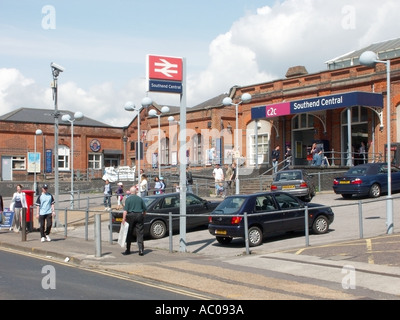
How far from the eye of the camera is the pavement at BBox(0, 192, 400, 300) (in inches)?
396

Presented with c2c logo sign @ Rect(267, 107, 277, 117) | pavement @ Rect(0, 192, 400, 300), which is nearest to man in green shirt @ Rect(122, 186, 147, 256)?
pavement @ Rect(0, 192, 400, 300)

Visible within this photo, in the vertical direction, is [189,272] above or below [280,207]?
below

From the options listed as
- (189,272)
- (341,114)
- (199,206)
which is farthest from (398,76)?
(189,272)

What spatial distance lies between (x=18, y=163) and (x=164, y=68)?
1617 inches

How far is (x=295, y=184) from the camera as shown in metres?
25.2

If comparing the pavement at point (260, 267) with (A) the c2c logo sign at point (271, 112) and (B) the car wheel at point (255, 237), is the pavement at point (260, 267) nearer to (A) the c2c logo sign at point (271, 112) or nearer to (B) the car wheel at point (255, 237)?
(B) the car wheel at point (255, 237)

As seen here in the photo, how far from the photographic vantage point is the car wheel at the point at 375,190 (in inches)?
999

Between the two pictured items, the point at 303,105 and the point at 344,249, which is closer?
the point at 344,249

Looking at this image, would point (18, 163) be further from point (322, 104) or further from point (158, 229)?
point (158, 229)

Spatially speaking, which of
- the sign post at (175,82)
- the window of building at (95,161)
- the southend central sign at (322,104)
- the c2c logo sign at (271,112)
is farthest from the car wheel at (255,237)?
the window of building at (95,161)

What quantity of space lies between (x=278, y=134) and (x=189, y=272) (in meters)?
29.6

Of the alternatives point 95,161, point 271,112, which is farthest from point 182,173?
point 95,161

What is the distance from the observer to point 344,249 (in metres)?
14.3
